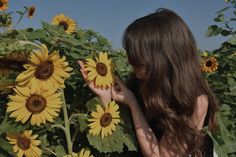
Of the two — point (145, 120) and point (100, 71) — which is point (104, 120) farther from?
point (145, 120)

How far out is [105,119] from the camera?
170cm

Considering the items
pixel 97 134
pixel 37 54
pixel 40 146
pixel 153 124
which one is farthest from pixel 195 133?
pixel 37 54

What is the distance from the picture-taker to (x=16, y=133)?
1596 mm

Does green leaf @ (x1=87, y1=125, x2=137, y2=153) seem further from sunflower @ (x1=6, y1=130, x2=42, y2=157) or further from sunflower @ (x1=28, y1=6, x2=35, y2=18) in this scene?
sunflower @ (x1=28, y1=6, x2=35, y2=18)

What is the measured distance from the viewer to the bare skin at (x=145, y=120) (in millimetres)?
1803

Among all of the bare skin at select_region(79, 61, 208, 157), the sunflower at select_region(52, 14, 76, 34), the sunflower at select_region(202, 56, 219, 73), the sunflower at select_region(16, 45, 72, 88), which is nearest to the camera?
the sunflower at select_region(16, 45, 72, 88)

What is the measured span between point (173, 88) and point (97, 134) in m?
0.42

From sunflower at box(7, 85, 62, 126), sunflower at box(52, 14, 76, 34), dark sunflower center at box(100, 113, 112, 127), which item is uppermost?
sunflower at box(52, 14, 76, 34)

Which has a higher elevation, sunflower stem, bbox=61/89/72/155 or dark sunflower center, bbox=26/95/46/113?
dark sunflower center, bbox=26/95/46/113

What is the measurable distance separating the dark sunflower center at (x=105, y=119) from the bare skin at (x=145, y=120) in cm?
5

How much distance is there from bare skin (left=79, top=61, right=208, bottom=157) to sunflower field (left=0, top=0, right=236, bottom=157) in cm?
3

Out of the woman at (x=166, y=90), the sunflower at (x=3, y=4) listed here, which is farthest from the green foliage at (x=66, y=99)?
the sunflower at (x=3, y=4)

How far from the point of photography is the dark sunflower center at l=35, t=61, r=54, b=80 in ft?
5.13

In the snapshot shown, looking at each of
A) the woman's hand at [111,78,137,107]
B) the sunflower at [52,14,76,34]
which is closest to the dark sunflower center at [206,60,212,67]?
the sunflower at [52,14,76,34]
